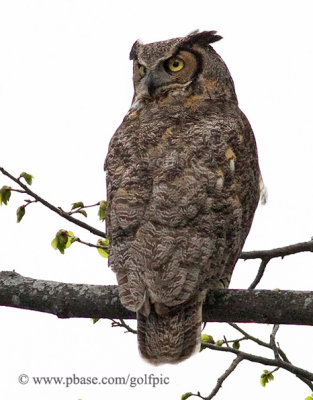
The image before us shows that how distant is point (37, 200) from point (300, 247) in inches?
58.3

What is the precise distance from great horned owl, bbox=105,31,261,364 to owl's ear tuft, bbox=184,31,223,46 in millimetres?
593

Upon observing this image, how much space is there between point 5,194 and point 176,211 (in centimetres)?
119

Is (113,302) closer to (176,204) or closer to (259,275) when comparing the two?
(176,204)

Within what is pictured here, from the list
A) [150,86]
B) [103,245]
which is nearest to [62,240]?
[103,245]

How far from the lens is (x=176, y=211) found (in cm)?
378

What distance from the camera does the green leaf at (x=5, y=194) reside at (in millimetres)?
4468

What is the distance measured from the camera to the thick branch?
352 cm

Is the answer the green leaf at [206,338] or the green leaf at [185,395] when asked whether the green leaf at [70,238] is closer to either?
the green leaf at [206,338]

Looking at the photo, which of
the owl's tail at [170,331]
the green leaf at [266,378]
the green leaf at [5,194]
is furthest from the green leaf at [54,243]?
the green leaf at [266,378]

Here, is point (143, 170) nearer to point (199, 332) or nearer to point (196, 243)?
point (196, 243)

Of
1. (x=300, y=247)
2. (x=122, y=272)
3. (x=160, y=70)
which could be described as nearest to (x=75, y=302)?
(x=122, y=272)

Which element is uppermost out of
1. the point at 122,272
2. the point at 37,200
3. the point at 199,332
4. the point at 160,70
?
the point at 160,70

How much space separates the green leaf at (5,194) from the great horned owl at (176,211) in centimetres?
60

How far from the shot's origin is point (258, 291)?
11.9 ft
